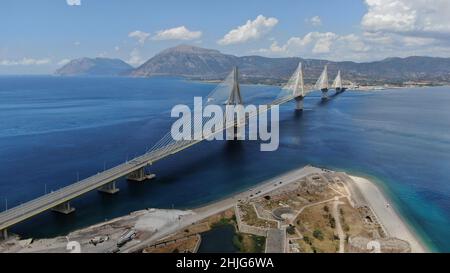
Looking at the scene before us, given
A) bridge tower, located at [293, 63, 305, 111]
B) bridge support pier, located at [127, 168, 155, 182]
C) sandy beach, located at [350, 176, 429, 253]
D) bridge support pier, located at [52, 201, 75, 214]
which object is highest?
bridge tower, located at [293, 63, 305, 111]

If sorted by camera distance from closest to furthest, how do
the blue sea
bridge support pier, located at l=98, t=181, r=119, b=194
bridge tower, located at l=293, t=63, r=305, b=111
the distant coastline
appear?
the distant coastline < the blue sea < bridge support pier, located at l=98, t=181, r=119, b=194 < bridge tower, located at l=293, t=63, r=305, b=111

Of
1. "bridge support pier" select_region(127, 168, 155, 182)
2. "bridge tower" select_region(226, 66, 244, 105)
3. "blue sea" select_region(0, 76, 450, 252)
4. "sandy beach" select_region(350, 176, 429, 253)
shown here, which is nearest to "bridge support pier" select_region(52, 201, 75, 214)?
"blue sea" select_region(0, 76, 450, 252)

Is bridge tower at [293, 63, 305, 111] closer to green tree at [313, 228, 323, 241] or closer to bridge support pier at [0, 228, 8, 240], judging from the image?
green tree at [313, 228, 323, 241]

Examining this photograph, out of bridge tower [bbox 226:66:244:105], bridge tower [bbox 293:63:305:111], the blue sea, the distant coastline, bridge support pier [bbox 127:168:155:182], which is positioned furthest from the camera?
bridge tower [bbox 293:63:305:111]

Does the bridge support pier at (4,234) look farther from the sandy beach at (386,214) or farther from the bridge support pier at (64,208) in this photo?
the sandy beach at (386,214)

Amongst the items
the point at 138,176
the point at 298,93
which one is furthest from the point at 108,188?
the point at 298,93

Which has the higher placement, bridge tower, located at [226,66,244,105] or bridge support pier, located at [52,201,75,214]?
bridge tower, located at [226,66,244,105]
